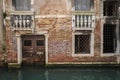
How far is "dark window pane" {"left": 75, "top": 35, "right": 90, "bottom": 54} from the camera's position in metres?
13.6

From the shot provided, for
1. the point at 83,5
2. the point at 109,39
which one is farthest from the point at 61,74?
the point at 83,5

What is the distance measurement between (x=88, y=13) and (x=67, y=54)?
2487 mm

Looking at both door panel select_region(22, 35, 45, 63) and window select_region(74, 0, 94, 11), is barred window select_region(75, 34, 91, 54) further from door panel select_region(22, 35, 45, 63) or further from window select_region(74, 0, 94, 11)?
door panel select_region(22, 35, 45, 63)

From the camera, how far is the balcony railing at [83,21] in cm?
1308

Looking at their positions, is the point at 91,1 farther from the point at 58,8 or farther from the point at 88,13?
the point at 58,8

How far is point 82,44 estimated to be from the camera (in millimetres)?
13719

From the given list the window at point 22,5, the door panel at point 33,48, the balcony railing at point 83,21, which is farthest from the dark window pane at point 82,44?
the window at point 22,5

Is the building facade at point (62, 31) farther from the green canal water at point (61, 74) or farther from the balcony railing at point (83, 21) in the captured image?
the green canal water at point (61, 74)

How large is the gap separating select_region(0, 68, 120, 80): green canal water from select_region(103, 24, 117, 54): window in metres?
1.16

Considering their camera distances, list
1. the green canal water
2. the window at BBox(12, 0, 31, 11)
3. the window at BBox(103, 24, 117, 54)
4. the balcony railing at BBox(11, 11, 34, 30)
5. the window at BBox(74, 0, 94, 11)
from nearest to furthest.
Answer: the green canal water, the balcony railing at BBox(11, 11, 34, 30), the window at BBox(12, 0, 31, 11), the window at BBox(74, 0, 94, 11), the window at BBox(103, 24, 117, 54)

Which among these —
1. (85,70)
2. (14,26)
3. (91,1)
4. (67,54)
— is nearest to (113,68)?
(85,70)

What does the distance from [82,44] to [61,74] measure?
221 cm

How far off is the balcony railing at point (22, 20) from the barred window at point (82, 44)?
103 inches

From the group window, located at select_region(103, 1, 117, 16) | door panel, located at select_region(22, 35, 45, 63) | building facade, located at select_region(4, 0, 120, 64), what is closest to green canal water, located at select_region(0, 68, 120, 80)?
building facade, located at select_region(4, 0, 120, 64)
